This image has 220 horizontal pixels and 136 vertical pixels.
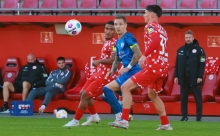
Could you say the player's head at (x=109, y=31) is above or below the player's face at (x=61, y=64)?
above

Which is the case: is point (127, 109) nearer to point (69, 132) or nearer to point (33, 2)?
point (69, 132)

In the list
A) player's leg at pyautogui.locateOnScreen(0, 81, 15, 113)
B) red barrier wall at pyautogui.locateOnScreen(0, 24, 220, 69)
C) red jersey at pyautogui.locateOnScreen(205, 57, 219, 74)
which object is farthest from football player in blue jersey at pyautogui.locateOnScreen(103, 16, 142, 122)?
red barrier wall at pyautogui.locateOnScreen(0, 24, 220, 69)

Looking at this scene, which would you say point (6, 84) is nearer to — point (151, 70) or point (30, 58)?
point (30, 58)

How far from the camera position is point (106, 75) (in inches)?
451

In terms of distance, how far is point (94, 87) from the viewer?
11.2m

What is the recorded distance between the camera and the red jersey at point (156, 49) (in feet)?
32.8

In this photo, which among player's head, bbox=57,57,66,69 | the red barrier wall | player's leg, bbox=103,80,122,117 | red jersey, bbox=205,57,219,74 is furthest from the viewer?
the red barrier wall

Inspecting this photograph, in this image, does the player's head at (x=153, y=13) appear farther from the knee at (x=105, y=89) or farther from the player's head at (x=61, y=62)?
the player's head at (x=61, y=62)

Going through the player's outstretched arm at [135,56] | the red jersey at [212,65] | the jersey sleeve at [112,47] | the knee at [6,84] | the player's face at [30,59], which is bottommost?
the knee at [6,84]

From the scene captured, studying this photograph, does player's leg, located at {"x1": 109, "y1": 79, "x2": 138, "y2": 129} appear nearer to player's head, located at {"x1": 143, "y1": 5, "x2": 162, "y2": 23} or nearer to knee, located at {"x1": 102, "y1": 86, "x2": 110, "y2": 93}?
knee, located at {"x1": 102, "y1": 86, "x2": 110, "y2": 93}

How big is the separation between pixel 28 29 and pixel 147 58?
10.5 meters

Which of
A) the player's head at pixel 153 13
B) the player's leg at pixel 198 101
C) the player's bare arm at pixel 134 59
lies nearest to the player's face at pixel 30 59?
the player's leg at pixel 198 101

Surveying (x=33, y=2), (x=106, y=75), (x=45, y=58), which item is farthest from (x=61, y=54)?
(x=106, y=75)

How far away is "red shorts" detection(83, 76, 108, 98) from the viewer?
11.1 metres
